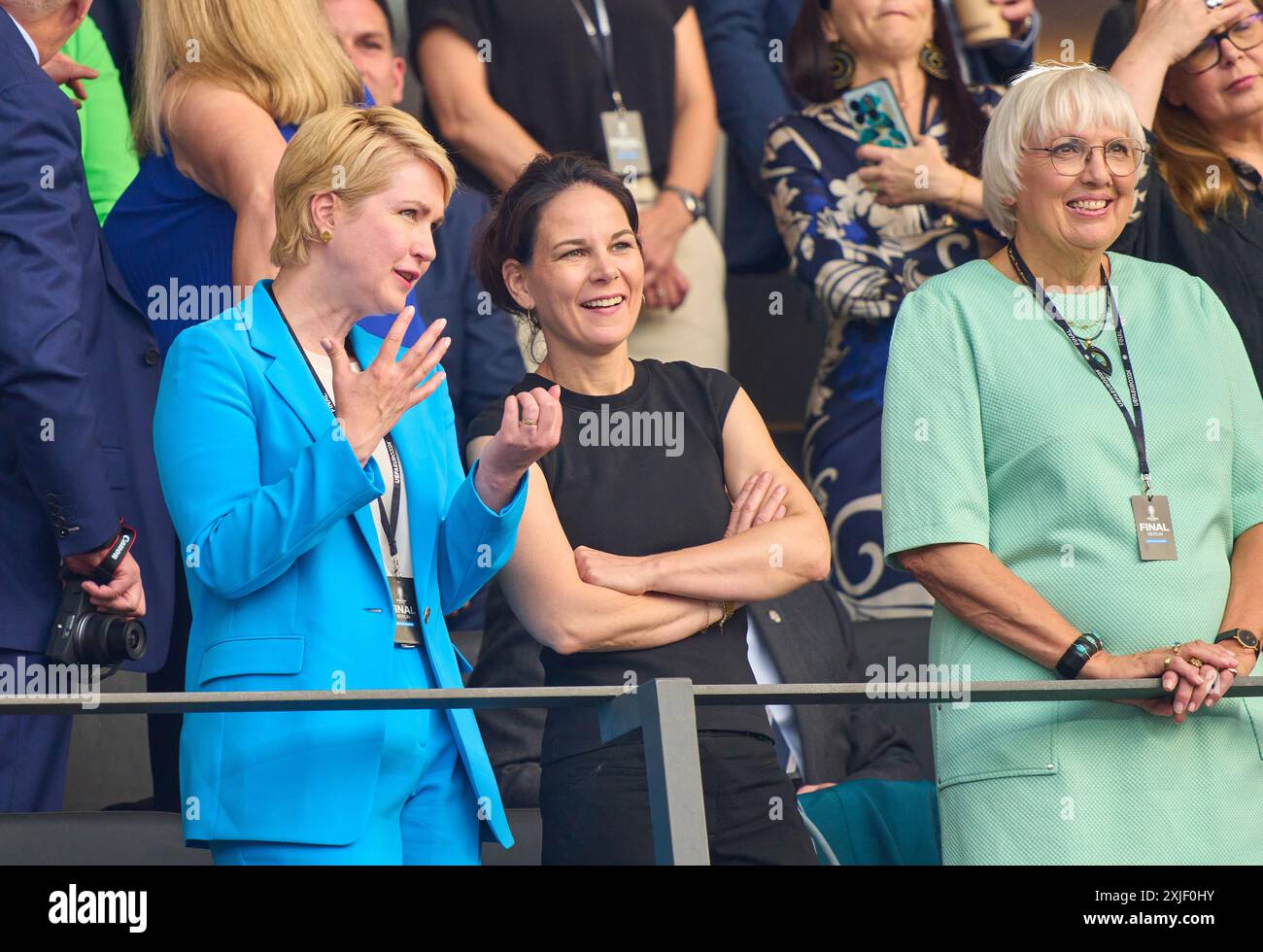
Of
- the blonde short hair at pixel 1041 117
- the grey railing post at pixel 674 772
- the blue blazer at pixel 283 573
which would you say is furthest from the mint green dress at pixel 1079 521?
the blue blazer at pixel 283 573

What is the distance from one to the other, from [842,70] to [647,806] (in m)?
2.81

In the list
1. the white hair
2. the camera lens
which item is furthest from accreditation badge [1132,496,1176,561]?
the white hair

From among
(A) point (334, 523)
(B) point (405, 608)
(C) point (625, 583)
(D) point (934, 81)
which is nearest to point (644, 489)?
(C) point (625, 583)

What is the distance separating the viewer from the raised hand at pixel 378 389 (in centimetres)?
246

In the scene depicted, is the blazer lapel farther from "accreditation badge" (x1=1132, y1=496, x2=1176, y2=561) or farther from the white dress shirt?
"accreditation badge" (x1=1132, y1=496, x2=1176, y2=561)

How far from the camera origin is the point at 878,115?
4.58 m

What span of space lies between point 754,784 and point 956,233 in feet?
7.20

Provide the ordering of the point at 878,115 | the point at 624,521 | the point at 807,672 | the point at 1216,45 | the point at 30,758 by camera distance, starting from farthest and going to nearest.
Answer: the point at 878,115 < the point at 1216,45 < the point at 807,672 < the point at 30,758 < the point at 624,521

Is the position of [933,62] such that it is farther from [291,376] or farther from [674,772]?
[674,772]
